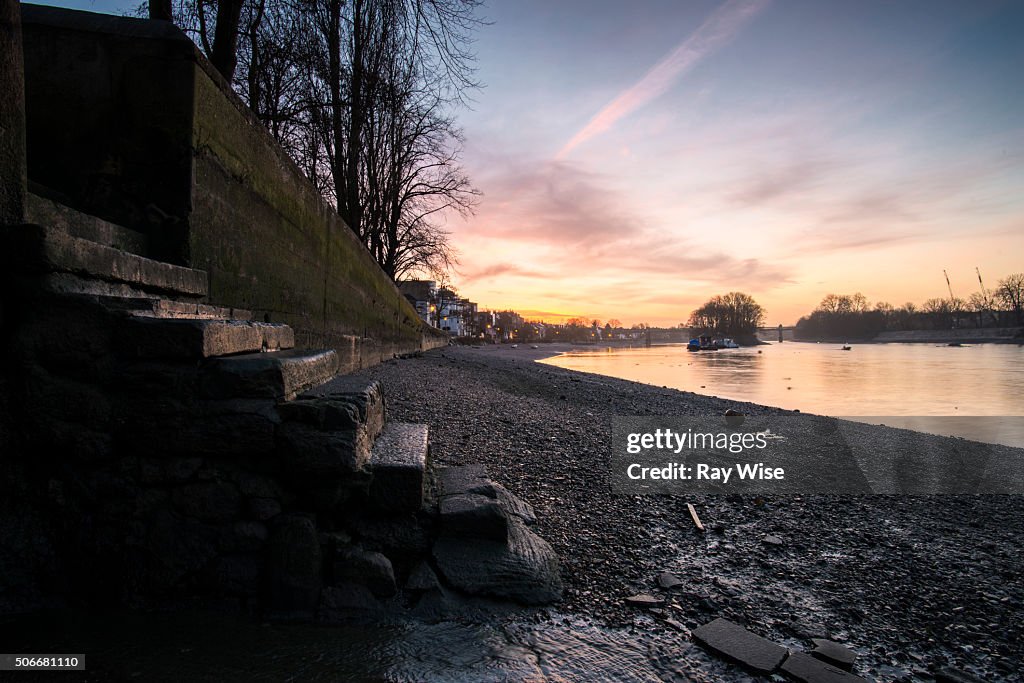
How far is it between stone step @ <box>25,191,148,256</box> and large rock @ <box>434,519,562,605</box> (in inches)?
92.9

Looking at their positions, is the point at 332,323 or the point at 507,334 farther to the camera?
the point at 507,334

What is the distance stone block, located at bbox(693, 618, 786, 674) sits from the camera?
81.5 inches

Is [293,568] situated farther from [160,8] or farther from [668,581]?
[160,8]

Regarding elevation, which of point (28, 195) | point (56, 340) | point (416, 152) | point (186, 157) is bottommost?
point (56, 340)

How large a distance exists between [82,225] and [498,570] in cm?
271

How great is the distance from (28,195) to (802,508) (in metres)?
5.29

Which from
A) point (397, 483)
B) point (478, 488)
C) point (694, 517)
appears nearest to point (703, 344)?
point (694, 517)

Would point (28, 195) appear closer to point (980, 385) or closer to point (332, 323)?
point (332, 323)

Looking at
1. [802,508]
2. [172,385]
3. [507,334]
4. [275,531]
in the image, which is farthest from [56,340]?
[507,334]

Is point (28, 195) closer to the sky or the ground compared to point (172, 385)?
closer to the sky

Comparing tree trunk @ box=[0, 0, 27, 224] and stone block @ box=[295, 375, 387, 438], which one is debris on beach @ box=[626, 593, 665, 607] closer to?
stone block @ box=[295, 375, 387, 438]

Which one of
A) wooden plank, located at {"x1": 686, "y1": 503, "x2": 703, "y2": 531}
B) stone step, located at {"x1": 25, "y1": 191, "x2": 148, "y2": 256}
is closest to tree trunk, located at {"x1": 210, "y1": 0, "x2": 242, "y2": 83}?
stone step, located at {"x1": 25, "y1": 191, "x2": 148, "y2": 256}

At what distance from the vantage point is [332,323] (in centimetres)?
753
